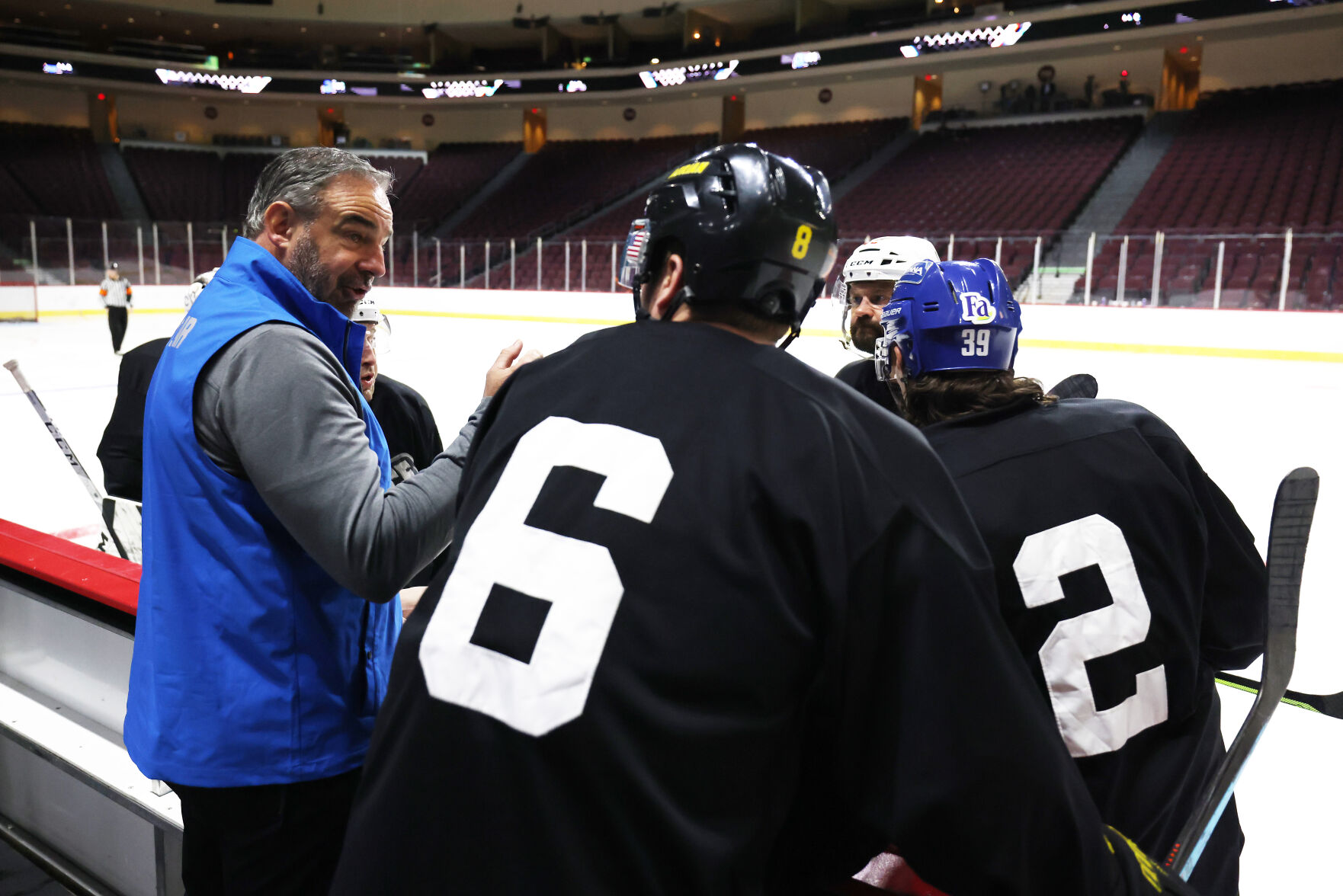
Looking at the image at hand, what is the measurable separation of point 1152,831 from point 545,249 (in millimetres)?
18060

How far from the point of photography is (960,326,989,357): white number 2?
145 cm

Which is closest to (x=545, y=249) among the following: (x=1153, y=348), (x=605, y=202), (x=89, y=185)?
(x=605, y=202)

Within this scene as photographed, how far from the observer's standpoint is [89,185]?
2464cm

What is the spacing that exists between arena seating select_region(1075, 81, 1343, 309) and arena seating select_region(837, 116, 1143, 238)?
4.17 ft

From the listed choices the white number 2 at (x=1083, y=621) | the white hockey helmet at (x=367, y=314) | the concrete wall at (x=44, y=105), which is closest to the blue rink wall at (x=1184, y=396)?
the white number 2 at (x=1083, y=621)

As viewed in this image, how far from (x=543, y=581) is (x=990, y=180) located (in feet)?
65.4

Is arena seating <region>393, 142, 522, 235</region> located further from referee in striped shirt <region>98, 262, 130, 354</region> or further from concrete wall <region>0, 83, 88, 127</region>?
referee in striped shirt <region>98, 262, 130, 354</region>

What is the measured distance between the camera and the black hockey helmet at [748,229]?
884mm

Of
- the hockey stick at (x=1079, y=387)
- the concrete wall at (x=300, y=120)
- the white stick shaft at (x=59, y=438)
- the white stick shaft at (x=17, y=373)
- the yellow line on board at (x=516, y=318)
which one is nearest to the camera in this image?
the hockey stick at (x=1079, y=387)

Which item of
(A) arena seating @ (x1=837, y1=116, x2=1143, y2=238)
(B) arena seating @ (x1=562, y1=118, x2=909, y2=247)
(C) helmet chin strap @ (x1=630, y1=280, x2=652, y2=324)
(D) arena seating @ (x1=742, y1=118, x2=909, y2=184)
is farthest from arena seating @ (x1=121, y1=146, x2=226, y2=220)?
(C) helmet chin strap @ (x1=630, y1=280, x2=652, y2=324)

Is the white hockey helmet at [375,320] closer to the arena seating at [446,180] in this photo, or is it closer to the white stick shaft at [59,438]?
the white stick shaft at [59,438]

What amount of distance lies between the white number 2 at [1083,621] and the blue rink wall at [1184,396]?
3.36 ft

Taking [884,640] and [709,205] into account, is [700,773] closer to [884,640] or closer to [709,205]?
[884,640]

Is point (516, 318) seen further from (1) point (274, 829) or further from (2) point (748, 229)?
(2) point (748, 229)
